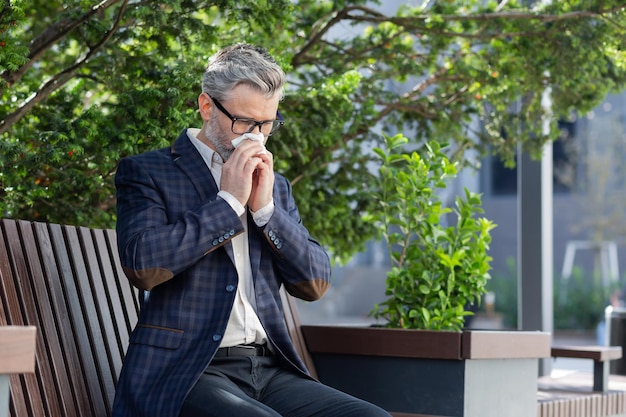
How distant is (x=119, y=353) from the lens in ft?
9.88

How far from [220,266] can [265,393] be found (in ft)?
1.20

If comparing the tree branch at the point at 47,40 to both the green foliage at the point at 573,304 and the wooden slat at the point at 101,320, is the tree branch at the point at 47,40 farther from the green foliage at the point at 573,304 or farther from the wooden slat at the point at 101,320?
the green foliage at the point at 573,304

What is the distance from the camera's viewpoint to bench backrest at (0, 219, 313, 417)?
2.65m

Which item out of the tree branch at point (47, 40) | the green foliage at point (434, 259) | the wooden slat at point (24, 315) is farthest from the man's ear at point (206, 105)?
the tree branch at point (47, 40)

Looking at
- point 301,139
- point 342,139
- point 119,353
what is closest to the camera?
point 119,353

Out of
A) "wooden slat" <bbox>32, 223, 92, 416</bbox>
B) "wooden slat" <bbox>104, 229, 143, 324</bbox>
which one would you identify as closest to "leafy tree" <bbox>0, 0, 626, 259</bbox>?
"wooden slat" <bbox>104, 229, 143, 324</bbox>

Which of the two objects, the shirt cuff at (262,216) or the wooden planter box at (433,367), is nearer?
the shirt cuff at (262,216)

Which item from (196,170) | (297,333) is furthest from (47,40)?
(196,170)

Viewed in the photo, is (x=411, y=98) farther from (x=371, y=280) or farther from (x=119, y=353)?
(x=371, y=280)

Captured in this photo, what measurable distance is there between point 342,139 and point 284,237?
2.77 m

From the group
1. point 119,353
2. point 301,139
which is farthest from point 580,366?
point 119,353

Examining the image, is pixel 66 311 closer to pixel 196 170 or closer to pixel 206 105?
pixel 196 170

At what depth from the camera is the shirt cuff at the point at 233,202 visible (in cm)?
253

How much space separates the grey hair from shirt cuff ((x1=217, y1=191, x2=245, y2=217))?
0.30m
